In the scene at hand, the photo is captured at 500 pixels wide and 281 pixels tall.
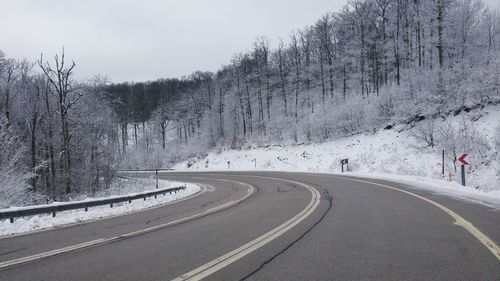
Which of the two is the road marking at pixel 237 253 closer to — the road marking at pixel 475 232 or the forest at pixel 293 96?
the road marking at pixel 475 232

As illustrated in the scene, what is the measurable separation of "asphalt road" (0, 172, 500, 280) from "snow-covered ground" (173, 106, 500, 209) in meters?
4.29

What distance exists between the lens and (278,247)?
7.50 metres

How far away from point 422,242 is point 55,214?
12405 mm

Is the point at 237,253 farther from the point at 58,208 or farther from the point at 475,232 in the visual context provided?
the point at 58,208

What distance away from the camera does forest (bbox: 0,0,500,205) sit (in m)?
33.6

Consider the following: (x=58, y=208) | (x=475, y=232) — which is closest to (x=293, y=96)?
(x=58, y=208)

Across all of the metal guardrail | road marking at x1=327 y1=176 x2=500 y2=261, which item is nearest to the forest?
the metal guardrail

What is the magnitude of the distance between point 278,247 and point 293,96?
6753 cm

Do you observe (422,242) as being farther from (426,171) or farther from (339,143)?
(339,143)

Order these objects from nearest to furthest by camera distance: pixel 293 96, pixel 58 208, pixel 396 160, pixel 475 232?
1. pixel 475 232
2. pixel 58 208
3. pixel 396 160
4. pixel 293 96

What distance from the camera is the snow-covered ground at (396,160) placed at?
20.8 metres

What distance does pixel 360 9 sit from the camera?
60719 millimetres

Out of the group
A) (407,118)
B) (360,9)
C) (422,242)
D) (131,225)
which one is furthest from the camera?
(360,9)

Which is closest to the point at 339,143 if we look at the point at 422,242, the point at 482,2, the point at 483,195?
the point at 482,2
